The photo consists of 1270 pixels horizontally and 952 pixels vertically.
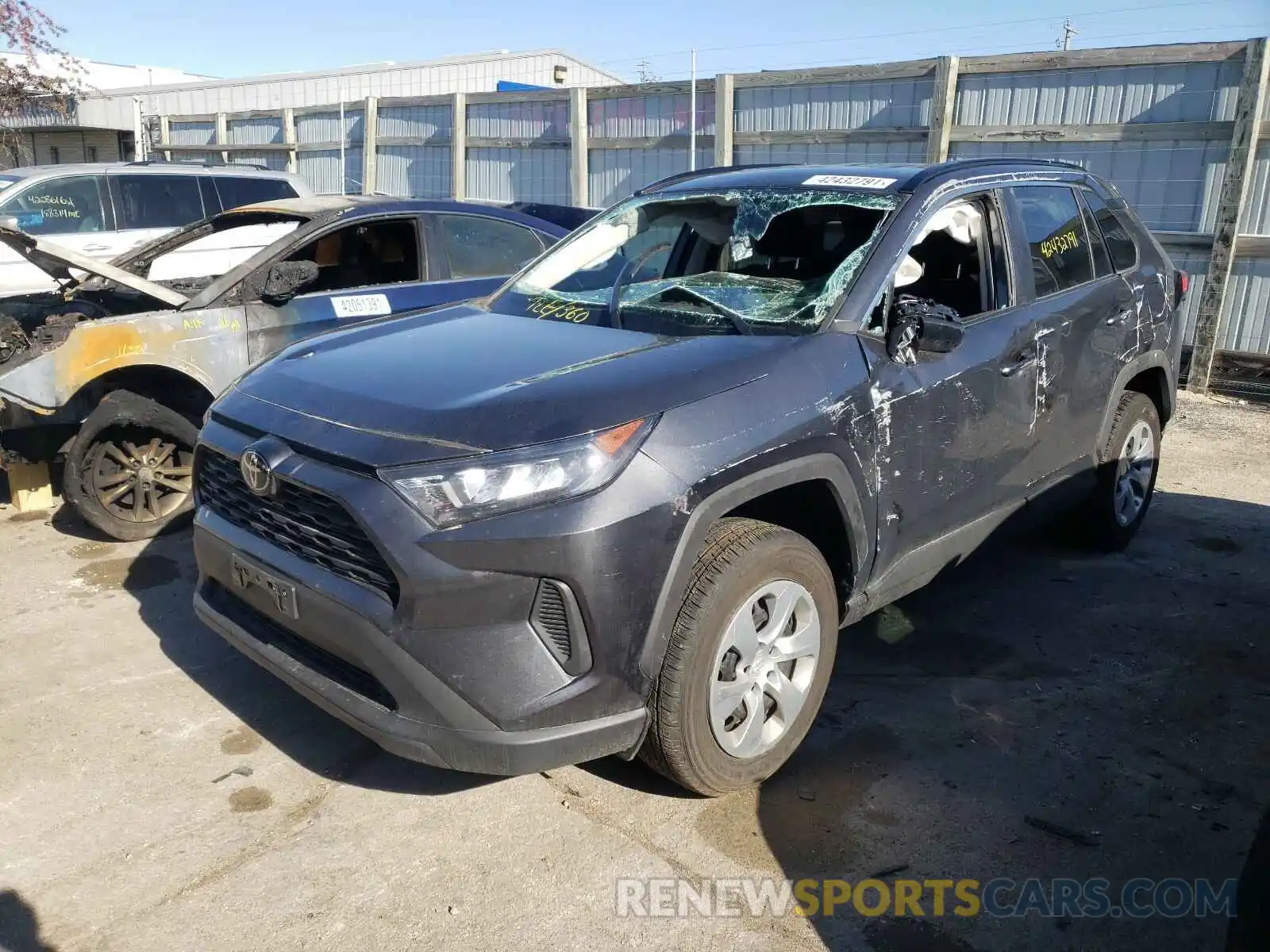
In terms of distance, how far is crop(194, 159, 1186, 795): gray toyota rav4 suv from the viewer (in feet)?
8.45

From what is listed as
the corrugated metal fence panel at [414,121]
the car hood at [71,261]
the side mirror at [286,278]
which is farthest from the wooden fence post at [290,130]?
the side mirror at [286,278]

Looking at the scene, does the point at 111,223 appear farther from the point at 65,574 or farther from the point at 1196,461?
the point at 1196,461

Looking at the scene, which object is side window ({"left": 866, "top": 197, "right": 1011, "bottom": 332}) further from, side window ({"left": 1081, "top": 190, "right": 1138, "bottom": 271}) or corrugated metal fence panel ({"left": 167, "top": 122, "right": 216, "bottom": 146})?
corrugated metal fence panel ({"left": 167, "top": 122, "right": 216, "bottom": 146})

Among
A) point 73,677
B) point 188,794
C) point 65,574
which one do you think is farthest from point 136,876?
point 65,574

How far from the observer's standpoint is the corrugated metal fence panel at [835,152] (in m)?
9.67

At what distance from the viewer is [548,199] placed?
12.9m

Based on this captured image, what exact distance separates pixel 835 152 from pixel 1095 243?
5.92 meters

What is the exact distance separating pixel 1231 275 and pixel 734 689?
295 inches

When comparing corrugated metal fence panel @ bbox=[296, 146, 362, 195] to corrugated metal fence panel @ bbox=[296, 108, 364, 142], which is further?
corrugated metal fence panel @ bbox=[296, 146, 362, 195]

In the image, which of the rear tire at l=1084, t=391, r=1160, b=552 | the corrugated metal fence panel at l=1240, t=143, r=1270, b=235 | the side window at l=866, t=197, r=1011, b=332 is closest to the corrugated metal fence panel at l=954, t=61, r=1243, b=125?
the corrugated metal fence panel at l=1240, t=143, r=1270, b=235

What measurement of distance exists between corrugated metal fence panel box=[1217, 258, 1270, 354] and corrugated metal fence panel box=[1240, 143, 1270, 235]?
25 centimetres

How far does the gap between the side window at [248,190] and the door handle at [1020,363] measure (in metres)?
7.32

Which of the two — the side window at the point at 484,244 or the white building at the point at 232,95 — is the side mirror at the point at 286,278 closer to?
the side window at the point at 484,244

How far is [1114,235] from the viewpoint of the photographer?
15.8 feet
